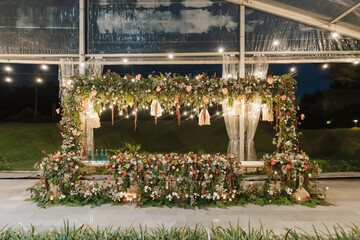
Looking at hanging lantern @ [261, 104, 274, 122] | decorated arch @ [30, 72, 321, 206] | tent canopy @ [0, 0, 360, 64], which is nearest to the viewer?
decorated arch @ [30, 72, 321, 206]

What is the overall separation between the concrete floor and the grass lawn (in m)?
7.89

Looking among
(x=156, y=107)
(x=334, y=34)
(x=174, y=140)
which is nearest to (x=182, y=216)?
(x=156, y=107)

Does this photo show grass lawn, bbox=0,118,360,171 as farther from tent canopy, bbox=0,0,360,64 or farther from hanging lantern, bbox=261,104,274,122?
hanging lantern, bbox=261,104,274,122

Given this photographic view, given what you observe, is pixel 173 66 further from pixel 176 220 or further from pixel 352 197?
pixel 352 197

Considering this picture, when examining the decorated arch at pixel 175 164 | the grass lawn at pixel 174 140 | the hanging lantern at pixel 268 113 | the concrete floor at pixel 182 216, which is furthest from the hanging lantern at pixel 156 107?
the grass lawn at pixel 174 140

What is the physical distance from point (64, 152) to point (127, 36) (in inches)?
170

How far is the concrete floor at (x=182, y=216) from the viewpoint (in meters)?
4.28

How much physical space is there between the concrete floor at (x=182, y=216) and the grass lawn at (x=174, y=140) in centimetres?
789

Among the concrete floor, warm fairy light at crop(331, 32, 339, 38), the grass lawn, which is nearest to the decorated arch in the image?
the concrete floor

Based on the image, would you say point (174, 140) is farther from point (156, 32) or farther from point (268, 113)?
point (268, 113)

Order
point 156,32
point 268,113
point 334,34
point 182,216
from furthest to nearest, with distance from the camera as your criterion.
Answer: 1. point 156,32
2. point 334,34
3. point 268,113
4. point 182,216

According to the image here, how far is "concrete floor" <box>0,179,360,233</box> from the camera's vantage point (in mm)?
4277

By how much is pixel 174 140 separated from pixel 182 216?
12.5 meters

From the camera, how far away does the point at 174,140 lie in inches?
672
